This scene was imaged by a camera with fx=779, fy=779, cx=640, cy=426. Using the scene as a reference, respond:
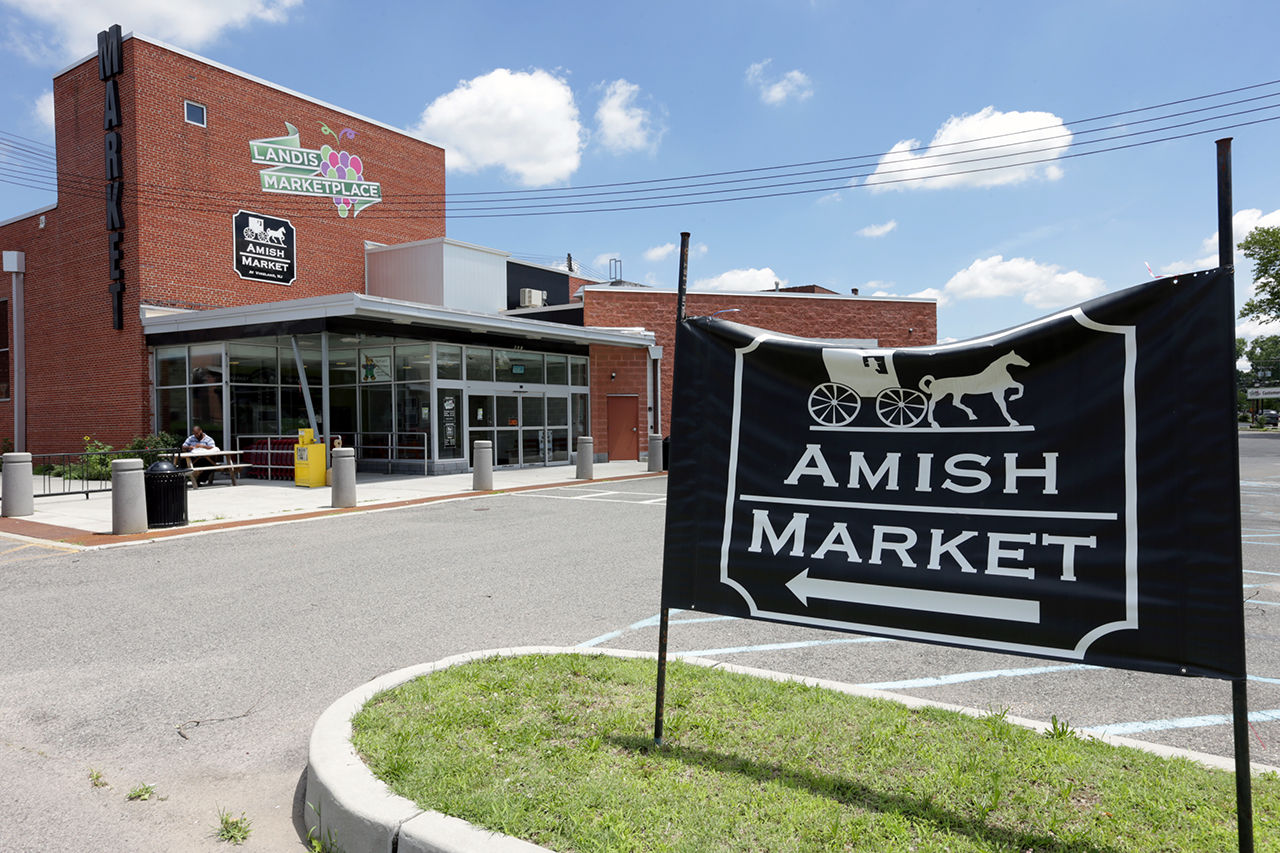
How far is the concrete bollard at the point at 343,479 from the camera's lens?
1414 centimetres

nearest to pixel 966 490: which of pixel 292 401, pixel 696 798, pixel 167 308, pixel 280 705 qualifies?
pixel 696 798

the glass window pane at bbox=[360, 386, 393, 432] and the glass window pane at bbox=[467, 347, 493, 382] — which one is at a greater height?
the glass window pane at bbox=[467, 347, 493, 382]

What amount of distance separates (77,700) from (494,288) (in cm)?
2660

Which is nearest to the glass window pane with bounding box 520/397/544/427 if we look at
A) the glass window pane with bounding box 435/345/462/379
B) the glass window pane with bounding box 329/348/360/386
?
the glass window pane with bounding box 435/345/462/379

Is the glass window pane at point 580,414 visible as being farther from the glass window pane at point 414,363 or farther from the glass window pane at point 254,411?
the glass window pane at point 254,411

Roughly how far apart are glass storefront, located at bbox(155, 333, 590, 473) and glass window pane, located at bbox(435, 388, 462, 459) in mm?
28

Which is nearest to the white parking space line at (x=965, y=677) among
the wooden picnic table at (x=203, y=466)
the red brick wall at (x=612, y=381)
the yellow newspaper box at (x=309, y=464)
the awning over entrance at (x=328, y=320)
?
the awning over entrance at (x=328, y=320)

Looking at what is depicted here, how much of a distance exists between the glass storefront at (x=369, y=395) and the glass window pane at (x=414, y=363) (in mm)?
28

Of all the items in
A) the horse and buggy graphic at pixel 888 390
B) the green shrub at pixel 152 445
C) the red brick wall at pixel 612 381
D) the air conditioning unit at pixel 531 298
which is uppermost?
the air conditioning unit at pixel 531 298

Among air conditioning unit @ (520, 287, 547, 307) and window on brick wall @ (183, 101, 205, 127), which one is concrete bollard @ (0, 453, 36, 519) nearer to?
window on brick wall @ (183, 101, 205, 127)

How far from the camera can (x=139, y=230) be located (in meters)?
21.7

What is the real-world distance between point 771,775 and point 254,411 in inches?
847

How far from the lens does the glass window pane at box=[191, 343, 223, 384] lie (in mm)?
20547

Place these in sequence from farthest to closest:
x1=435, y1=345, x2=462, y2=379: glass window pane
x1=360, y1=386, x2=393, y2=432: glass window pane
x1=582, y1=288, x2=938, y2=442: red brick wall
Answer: x1=582, y1=288, x2=938, y2=442: red brick wall, x1=360, y1=386, x2=393, y2=432: glass window pane, x1=435, y1=345, x2=462, y2=379: glass window pane
